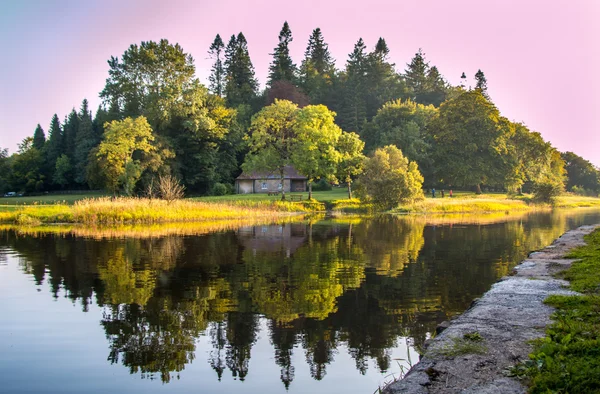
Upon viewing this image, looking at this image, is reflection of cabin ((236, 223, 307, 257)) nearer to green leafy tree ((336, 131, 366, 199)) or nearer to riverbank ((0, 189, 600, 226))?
riverbank ((0, 189, 600, 226))

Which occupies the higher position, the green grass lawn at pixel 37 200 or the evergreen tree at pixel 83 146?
the evergreen tree at pixel 83 146

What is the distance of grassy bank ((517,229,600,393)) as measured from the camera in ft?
18.4

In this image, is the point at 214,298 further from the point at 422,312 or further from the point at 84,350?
the point at 422,312

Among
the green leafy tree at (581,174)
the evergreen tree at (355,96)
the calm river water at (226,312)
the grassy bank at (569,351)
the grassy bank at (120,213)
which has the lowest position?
the calm river water at (226,312)

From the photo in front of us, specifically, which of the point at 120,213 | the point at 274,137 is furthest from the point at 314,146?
the point at 120,213

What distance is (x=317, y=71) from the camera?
4402 inches

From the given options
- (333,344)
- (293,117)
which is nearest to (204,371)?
(333,344)

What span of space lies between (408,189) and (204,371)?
4553cm

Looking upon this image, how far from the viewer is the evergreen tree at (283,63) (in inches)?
4075

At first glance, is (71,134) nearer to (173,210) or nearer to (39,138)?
(39,138)

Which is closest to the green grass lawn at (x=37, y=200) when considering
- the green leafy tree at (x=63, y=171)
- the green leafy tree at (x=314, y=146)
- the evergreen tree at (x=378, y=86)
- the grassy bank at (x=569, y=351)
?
the green leafy tree at (x=63, y=171)

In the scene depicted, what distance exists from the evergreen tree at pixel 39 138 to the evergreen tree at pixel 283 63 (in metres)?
52.8

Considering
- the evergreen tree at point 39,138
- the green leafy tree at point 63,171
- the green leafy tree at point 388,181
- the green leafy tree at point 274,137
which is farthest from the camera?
the evergreen tree at point 39,138

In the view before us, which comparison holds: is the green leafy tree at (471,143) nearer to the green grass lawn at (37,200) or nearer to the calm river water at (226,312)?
the calm river water at (226,312)
